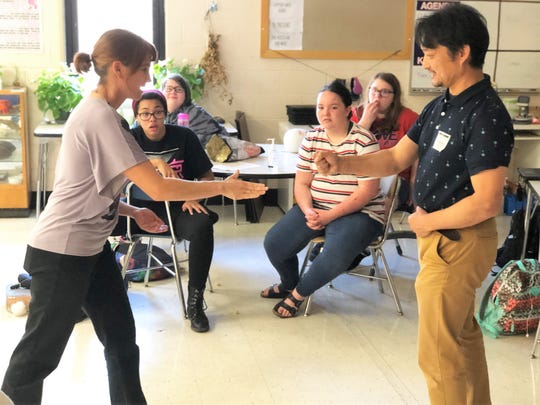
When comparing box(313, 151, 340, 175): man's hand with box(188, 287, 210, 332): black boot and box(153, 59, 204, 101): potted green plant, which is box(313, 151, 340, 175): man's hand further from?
box(153, 59, 204, 101): potted green plant

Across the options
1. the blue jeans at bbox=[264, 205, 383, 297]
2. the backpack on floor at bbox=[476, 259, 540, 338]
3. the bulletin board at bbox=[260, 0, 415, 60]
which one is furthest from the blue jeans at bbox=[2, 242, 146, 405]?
the bulletin board at bbox=[260, 0, 415, 60]

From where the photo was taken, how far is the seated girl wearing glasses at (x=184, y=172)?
3256mm

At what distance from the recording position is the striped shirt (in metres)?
3.29

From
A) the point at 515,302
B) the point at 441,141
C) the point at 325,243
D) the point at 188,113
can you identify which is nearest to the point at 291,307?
the point at 325,243

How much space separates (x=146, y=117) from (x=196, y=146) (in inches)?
11.7

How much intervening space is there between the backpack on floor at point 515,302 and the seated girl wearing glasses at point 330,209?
2.11 feet

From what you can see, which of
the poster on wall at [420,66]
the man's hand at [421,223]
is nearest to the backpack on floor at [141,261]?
the man's hand at [421,223]

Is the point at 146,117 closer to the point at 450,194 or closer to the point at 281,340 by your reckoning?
the point at 281,340

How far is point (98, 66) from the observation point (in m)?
1.91

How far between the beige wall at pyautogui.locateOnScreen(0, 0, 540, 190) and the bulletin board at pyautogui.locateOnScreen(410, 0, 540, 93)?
0.52 ft

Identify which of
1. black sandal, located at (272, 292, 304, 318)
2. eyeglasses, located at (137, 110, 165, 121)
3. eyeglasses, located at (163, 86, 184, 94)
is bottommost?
black sandal, located at (272, 292, 304, 318)

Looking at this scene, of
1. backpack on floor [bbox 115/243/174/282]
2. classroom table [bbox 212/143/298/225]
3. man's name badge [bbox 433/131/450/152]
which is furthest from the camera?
backpack on floor [bbox 115/243/174/282]

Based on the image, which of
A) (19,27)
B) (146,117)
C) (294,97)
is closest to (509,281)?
(146,117)

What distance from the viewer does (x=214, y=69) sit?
5.29 meters
